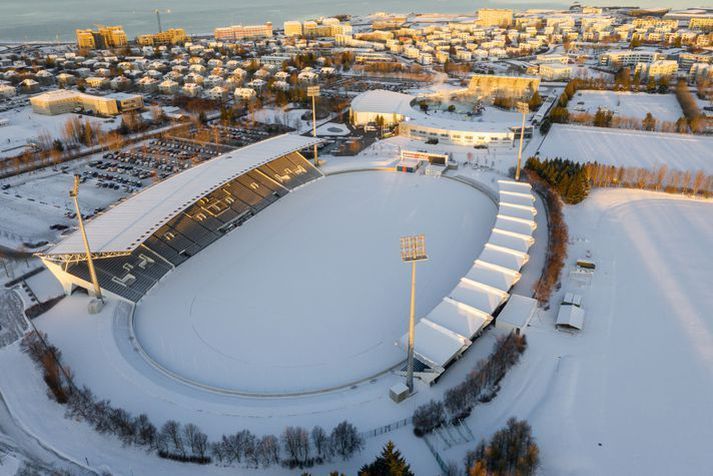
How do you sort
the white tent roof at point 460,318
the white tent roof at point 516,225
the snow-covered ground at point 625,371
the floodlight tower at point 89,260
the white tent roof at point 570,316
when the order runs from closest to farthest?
the snow-covered ground at point 625,371 → the white tent roof at point 460,318 → the white tent roof at point 570,316 → the floodlight tower at point 89,260 → the white tent roof at point 516,225

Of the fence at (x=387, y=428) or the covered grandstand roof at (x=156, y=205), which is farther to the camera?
the covered grandstand roof at (x=156, y=205)

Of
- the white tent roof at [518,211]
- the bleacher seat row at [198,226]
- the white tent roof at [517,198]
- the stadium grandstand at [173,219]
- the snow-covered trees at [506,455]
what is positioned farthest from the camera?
the white tent roof at [517,198]

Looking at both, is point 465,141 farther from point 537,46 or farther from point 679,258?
point 537,46

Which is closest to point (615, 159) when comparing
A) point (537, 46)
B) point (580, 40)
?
point (537, 46)

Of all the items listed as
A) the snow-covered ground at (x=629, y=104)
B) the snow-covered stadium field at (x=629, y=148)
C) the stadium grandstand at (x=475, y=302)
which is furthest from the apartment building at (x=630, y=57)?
the stadium grandstand at (x=475, y=302)

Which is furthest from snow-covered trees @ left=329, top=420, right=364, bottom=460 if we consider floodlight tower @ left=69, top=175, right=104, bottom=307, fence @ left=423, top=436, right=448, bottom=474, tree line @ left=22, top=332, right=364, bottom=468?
floodlight tower @ left=69, top=175, right=104, bottom=307

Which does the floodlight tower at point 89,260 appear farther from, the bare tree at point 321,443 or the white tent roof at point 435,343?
the white tent roof at point 435,343
